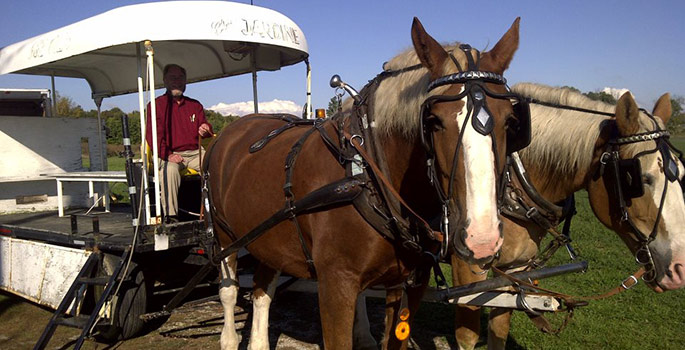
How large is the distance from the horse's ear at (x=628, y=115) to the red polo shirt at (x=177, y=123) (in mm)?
3708

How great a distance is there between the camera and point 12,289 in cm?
517

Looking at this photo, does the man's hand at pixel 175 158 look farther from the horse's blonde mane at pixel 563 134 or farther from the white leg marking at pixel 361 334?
the horse's blonde mane at pixel 563 134

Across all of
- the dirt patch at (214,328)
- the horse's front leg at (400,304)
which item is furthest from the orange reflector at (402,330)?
the dirt patch at (214,328)

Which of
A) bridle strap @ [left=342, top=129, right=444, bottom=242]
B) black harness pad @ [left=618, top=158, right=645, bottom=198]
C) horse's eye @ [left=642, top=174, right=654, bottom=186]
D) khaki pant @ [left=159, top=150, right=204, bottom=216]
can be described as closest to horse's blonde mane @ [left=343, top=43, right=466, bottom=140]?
bridle strap @ [left=342, top=129, right=444, bottom=242]

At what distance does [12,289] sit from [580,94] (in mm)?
5655

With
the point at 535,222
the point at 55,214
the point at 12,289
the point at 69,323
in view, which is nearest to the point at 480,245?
the point at 535,222

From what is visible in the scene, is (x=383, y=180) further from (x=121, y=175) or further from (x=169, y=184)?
(x=121, y=175)

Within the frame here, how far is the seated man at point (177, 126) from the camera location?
4.59 meters

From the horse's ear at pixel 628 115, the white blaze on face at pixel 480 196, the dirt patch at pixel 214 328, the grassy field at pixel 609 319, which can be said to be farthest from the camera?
the dirt patch at pixel 214 328

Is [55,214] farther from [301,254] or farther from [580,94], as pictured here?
[580,94]

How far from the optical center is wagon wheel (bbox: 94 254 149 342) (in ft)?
14.3

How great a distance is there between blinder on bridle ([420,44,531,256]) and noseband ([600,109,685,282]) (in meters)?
0.84

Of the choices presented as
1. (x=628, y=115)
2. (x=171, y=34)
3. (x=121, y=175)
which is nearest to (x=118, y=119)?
(x=121, y=175)

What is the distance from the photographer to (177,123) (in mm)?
4816
